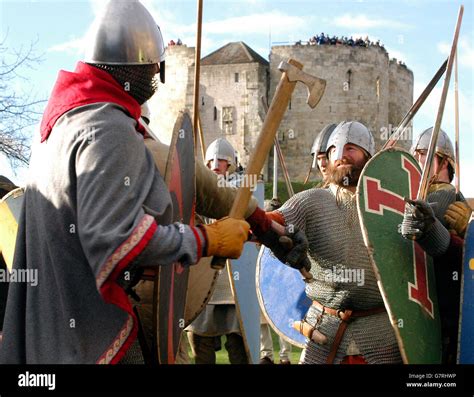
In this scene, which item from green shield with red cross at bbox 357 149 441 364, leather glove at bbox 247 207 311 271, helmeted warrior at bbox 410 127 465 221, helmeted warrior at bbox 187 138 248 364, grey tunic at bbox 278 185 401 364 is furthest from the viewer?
helmeted warrior at bbox 187 138 248 364

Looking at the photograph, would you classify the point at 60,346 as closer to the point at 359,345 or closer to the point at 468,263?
the point at 359,345

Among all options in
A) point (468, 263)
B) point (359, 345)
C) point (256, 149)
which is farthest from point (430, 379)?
point (256, 149)

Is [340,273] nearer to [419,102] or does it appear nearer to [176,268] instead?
[176,268]

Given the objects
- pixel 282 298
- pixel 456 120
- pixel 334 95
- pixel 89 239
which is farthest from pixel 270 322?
pixel 334 95

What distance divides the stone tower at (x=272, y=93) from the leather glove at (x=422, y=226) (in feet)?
134

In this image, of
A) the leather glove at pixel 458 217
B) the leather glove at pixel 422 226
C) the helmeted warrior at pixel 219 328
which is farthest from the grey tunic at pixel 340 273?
the helmeted warrior at pixel 219 328

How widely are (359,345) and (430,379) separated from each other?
0.37 meters

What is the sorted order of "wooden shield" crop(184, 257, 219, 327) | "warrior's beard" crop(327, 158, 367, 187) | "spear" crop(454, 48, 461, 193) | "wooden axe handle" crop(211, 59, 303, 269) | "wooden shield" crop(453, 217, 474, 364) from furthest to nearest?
"spear" crop(454, 48, 461, 193), "warrior's beard" crop(327, 158, 367, 187), "wooden shield" crop(453, 217, 474, 364), "wooden shield" crop(184, 257, 219, 327), "wooden axe handle" crop(211, 59, 303, 269)

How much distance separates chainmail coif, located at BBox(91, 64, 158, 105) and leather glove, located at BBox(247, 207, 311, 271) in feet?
2.77

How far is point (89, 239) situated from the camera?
9.41 feet

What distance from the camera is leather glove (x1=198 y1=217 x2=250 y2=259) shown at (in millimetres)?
3082

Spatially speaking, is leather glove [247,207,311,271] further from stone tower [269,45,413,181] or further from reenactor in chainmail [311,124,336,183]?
stone tower [269,45,413,181]

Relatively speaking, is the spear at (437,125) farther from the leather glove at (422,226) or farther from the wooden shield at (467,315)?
the wooden shield at (467,315)

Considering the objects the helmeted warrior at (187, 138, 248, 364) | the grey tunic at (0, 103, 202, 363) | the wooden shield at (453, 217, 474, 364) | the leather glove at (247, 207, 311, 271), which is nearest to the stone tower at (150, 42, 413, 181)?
the helmeted warrior at (187, 138, 248, 364)
